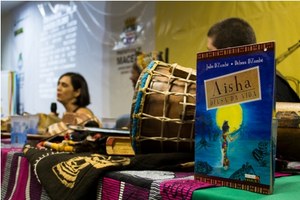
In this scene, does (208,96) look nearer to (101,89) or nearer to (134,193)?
(134,193)

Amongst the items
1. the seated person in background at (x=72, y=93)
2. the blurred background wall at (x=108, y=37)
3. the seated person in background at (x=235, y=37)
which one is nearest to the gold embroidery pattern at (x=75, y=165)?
the seated person in background at (x=235, y=37)

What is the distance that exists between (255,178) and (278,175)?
136 millimetres

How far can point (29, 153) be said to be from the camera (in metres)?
0.91

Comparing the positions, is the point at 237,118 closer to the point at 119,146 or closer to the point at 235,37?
the point at 119,146

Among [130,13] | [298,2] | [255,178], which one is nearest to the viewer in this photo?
[255,178]

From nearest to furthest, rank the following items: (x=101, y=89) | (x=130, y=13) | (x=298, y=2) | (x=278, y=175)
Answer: (x=278, y=175)
(x=298, y=2)
(x=130, y=13)
(x=101, y=89)

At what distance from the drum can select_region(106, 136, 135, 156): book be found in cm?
5

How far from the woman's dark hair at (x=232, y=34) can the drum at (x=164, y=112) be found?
59cm

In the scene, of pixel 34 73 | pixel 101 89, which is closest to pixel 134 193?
pixel 101 89

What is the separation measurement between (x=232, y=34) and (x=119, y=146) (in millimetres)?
671

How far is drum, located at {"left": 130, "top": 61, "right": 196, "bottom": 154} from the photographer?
2.38 feet

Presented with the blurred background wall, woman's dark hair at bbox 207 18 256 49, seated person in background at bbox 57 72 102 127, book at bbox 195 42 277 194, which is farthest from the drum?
seated person in background at bbox 57 72 102 127

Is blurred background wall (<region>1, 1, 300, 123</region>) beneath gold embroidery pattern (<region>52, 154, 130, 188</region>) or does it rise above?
above

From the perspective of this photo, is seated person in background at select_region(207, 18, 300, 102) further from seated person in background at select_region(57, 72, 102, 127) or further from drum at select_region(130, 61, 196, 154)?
seated person in background at select_region(57, 72, 102, 127)
